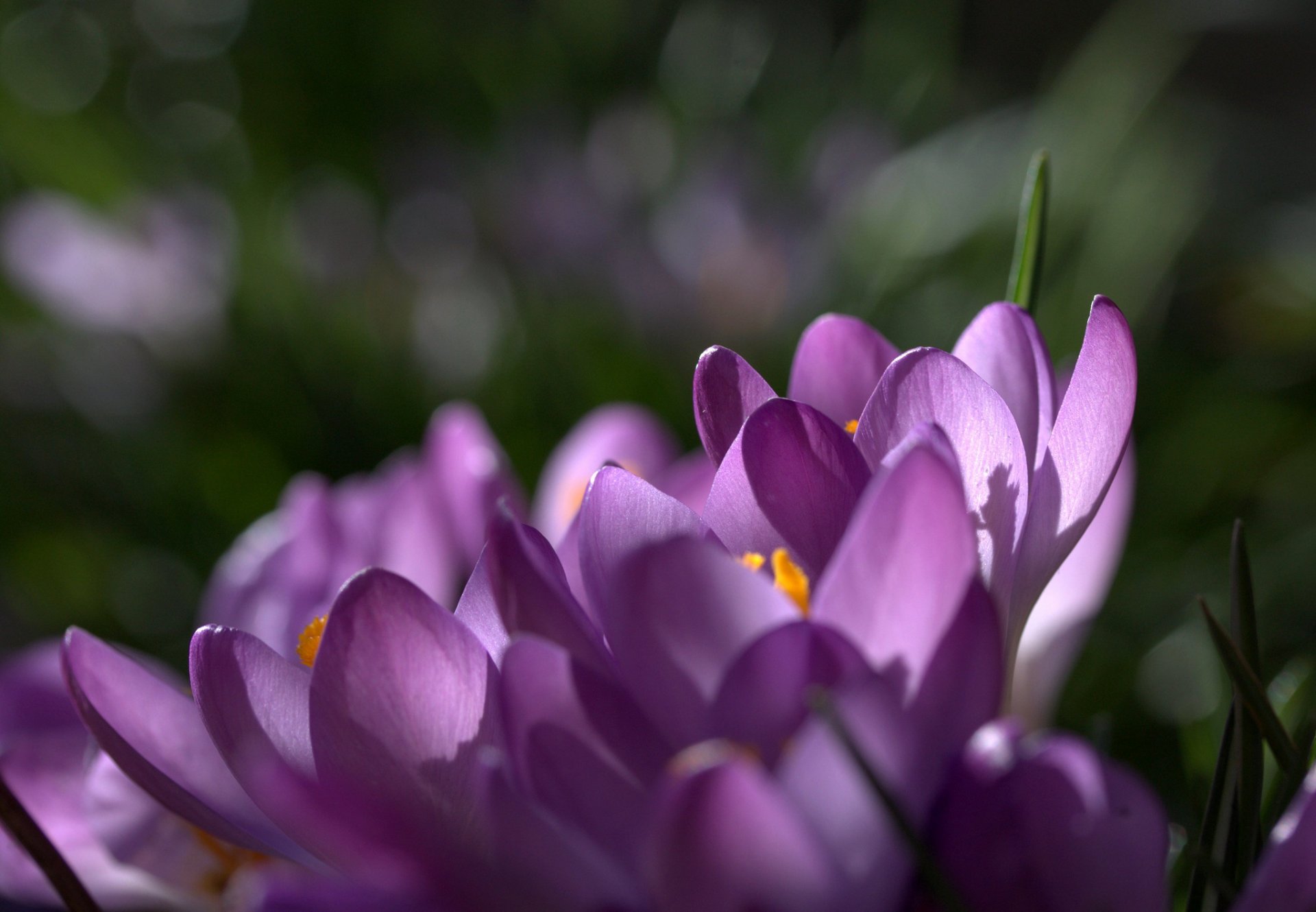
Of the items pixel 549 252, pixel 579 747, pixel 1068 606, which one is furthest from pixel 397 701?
pixel 549 252

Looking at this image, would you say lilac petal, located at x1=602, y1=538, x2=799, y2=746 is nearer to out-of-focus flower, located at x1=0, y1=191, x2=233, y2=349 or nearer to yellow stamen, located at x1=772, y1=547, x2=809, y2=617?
yellow stamen, located at x1=772, y1=547, x2=809, y2=617

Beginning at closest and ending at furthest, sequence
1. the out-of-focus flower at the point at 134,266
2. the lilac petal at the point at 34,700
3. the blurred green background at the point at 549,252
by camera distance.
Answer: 1. the lilac petal at the point at 34,700
2. the blurred green background at the point at 549,252
3. the out-of-focus flower at the point at 134,266

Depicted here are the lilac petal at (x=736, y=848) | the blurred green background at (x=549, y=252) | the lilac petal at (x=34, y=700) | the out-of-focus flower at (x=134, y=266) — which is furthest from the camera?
the out-of-focus flower at (x=134, y=266)

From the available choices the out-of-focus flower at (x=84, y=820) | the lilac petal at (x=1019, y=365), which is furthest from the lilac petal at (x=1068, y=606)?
the out-of-focus flower at (x=84, y=820)

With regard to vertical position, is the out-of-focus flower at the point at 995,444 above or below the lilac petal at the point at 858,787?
above

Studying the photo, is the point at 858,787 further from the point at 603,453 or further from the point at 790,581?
the point at 603,453

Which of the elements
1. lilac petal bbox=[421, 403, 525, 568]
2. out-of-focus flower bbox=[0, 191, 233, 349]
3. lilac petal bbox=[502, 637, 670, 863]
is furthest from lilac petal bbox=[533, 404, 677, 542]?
out-of-focus flower bbox=[0, 191, 233, 349]

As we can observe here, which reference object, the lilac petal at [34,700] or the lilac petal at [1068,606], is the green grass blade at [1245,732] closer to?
the lilac petal at [1068,606]
